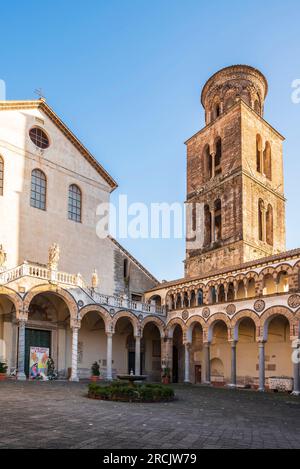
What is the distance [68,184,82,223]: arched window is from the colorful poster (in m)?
9.33

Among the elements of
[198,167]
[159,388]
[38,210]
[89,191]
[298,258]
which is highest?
[198,167]

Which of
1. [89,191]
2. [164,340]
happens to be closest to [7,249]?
[89,191]

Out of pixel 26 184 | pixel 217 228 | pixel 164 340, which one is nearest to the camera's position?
pixel 26 184

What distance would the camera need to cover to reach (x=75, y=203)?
32.4 m

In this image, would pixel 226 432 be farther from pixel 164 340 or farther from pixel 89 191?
pixel 89 191

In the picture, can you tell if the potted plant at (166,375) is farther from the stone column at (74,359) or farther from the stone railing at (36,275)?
the stone railing at (36,275)

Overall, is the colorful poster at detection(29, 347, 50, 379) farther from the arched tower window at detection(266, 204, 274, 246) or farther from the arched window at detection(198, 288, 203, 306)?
the arched tower window at detection(266, 204, 274, 246)

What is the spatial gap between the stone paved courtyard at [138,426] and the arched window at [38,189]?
17.2 metres

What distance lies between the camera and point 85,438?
25.0 ft

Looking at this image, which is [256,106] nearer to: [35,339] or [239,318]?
[239,318]

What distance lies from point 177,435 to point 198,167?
3386 cm

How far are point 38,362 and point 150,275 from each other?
39.8ft

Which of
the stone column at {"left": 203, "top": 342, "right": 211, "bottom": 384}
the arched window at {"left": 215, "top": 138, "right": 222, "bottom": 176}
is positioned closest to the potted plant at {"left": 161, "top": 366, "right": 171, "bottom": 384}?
the stone column at {"left": 203, "top": 342, "right": 211, "bottom": 384}

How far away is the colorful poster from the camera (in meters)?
26.0
